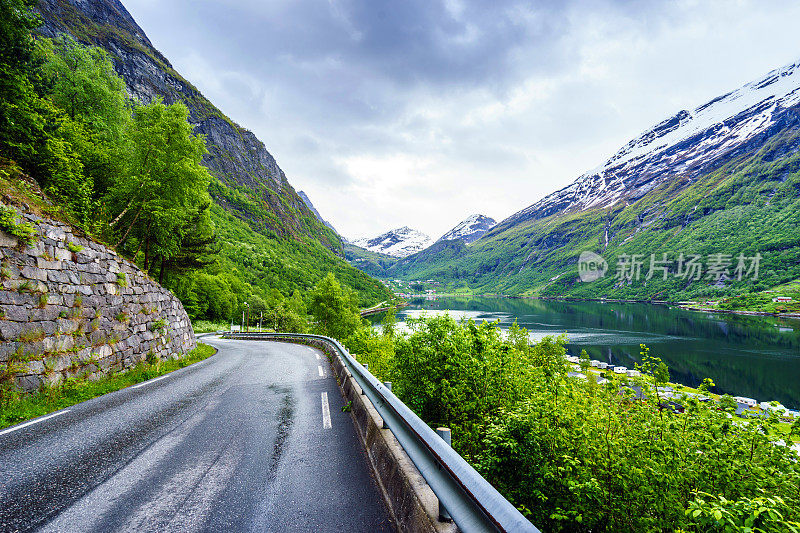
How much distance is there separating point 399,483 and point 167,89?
22003cm

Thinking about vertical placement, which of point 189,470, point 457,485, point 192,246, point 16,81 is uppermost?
point 16,81

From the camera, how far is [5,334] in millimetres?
7785

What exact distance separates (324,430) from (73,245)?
34.5ft

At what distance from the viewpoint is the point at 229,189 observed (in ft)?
514

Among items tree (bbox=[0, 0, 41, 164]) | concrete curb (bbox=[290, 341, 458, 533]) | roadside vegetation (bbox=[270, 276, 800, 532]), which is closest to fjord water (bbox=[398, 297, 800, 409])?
roadside vegetation (bbox=[270, 276, 800, 532])

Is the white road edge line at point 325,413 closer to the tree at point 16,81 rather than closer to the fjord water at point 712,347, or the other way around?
the fjord water at point 712,347

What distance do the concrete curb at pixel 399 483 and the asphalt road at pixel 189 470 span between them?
6.2 inches

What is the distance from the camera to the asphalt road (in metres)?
3.32

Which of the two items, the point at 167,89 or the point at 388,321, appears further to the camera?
the point at 167,89

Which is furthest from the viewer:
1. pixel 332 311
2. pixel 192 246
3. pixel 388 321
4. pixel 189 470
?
pixel 388 321

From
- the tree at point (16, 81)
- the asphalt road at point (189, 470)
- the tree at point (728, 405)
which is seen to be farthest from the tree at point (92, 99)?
Result: the tree at point (728, 405)

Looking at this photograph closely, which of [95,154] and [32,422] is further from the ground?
[95,154]

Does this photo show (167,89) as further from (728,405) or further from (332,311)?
(728,405)

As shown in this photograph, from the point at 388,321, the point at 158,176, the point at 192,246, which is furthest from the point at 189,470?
the point at 388,321
